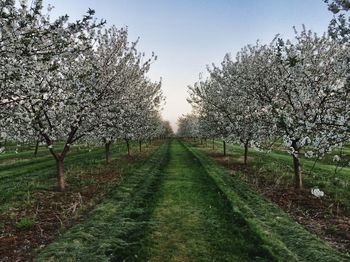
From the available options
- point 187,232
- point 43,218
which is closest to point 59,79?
point 43,218

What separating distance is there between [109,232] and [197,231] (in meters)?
3.16

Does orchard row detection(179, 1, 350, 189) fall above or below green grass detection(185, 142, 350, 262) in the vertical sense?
above

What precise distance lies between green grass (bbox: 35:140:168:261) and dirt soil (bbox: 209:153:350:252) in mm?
6557

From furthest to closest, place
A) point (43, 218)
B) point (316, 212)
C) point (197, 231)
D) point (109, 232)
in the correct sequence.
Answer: point (316, 212), point (43, 218), point (197, 231), point (109, 232)

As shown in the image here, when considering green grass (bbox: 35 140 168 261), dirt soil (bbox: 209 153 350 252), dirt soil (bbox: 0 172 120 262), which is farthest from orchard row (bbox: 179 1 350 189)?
dirt soil (bbox: 0 172 120 262)

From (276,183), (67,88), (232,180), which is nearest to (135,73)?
(67,88)

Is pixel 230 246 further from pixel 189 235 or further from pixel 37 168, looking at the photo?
pixel 37 168

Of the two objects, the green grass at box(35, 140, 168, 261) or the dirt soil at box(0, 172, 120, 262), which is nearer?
the green grass at box(35, 140, 168, 261)

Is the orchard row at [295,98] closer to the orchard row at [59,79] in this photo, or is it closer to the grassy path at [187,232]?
the grassy path at [187,232]

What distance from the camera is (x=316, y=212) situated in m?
15.3

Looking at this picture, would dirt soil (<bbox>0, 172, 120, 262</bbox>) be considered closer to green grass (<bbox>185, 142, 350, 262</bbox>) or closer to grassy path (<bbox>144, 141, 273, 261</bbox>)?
grassy path (<bbox>144, 141, 273, 261</bbox>)

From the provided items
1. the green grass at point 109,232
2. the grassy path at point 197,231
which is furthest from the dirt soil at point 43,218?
the grassy path at point 197,231

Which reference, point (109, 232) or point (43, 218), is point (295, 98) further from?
point (43, 218)

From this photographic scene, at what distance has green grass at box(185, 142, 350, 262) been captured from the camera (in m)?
10.2
